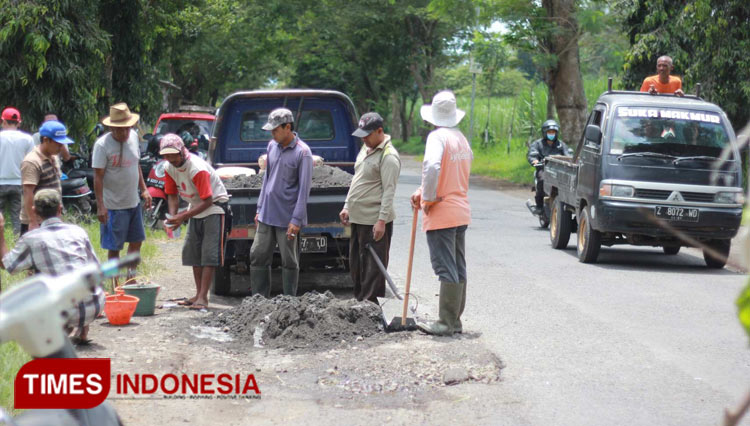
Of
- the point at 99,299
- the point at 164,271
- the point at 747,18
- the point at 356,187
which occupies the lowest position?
the point at 164,271

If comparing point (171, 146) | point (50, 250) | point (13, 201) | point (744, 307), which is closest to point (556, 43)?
point (13, 201)

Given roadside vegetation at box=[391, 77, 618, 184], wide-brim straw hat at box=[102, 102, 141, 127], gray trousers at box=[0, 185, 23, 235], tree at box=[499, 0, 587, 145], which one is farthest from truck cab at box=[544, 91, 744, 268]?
roadside vegetation at box=[391, 77, 618, 184]

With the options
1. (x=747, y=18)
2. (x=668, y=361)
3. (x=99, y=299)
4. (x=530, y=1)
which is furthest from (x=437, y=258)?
(x=530, y=1)

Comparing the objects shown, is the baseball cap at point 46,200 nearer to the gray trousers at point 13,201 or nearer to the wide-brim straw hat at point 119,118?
the wide-brim straw hat at point 119,118

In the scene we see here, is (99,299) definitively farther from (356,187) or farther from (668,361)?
(668,361)

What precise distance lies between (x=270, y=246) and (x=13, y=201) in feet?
15.5

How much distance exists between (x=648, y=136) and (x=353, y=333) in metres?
6.17

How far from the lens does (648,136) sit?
40.3 ft

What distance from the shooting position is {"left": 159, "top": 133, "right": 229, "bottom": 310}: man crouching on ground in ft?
29.1

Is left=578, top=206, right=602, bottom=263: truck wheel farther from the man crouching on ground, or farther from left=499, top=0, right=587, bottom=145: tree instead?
left=499, top=0, right=587, bottom=145: tree

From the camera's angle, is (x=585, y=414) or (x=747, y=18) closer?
(x=585, y=414)

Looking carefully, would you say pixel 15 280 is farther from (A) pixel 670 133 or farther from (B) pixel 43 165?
(A) pixel 670 133

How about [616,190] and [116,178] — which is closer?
[116,178]

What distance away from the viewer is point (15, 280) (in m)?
9.61
